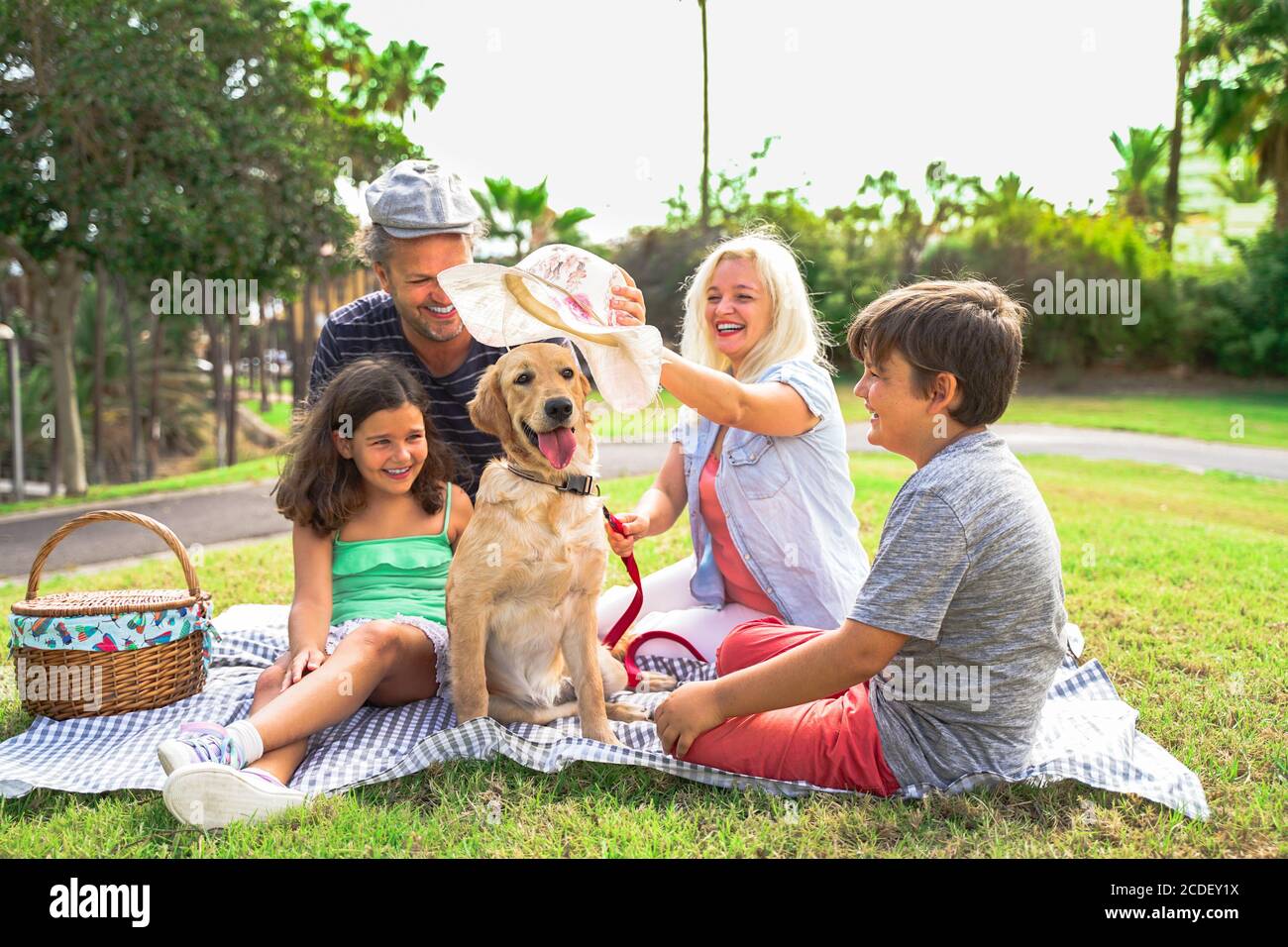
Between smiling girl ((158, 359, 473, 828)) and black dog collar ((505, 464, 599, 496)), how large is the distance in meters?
0.67

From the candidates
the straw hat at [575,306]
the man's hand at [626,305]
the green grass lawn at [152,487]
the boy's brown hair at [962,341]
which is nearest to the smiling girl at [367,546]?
the straw hat at [575,306]

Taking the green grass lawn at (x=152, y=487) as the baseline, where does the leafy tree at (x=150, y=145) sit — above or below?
above

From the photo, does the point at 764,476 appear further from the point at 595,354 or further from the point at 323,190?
the point at 323,190

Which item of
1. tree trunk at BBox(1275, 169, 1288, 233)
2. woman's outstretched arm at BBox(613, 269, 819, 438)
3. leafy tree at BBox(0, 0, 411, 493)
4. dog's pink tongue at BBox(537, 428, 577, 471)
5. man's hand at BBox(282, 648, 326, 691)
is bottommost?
man's hand at BBox(282, 648, 326, 691)

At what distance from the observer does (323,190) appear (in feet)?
49.9

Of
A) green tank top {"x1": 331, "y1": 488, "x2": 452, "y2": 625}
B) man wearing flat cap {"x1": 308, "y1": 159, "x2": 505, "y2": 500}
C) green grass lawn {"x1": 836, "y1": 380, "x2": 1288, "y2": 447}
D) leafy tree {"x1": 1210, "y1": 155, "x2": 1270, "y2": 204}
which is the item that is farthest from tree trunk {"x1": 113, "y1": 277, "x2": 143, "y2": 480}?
leafy tree {"x1": 1210, "y1": 155, "x2": 1270, "y2": 204}

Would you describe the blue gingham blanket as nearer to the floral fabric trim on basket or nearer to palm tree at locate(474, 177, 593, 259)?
the floral fabric trim on basket

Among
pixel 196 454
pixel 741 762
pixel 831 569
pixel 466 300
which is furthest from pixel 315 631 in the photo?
pixel 196 454

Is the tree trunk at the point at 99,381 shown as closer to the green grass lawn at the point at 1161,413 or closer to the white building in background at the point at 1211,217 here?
the green grass lawn at the point at 1161,413

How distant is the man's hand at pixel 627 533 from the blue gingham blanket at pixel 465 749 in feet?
2.16

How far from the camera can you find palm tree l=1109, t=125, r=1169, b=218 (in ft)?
154

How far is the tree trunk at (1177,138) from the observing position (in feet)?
97.2

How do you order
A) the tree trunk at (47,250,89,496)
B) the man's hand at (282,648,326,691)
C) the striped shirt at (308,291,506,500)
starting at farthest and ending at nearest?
the tree trunk at (47,250,89,496), the striped shirt at (308,291,506,500), the man's hand at (282,648,326,691)

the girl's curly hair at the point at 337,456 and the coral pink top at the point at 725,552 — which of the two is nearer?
the girl's curly hair at the point at 337,456
